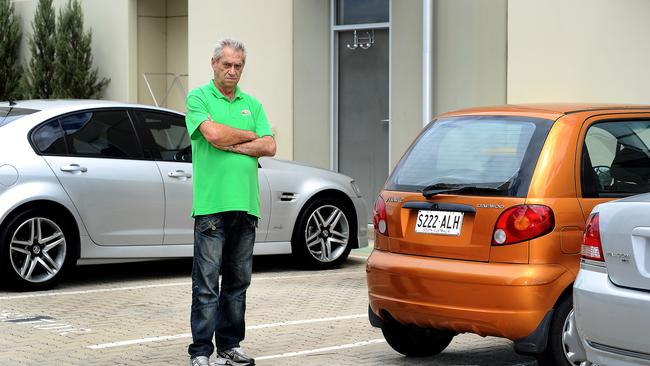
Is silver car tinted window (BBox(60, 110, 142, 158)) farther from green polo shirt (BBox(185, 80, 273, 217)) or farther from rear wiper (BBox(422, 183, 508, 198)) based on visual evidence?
rear wiper (BBox(422, 183, 508, 198))

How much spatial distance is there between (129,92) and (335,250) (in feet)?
26.3

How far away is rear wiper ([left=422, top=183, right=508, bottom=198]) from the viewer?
6.84 m

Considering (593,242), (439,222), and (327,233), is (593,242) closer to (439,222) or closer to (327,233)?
(439,222)

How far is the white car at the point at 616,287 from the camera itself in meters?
5.48

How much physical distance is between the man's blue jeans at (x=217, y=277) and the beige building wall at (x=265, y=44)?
9.07 metres

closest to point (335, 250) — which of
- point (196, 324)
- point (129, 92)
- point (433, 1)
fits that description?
point (433, 1)

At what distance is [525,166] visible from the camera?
22.4ft

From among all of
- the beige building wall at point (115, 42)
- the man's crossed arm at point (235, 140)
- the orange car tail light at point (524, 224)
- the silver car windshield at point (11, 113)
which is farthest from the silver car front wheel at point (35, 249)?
the beige building wall at point (115, 42)

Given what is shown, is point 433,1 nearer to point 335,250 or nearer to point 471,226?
point 335,250

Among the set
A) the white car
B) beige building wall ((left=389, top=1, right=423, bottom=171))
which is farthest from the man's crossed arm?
beige building wall ((left=389, top=1, right=423, bottom=171))

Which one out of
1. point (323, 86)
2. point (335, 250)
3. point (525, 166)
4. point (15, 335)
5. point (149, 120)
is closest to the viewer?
point (525, 166)

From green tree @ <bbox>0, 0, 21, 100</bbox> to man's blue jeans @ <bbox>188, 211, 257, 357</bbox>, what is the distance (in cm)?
1411

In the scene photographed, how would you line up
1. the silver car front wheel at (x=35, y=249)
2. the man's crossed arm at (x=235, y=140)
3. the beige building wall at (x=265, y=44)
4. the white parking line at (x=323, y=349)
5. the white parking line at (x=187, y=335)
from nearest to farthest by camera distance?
the man's crossed arm at (x=235, y=140)
the white parking line at (x=323, y=349)
the white parking line at (x=187, y=335)
the silver car front wheel at (x=35, y=249)
the beige building wall at (x=265, y=44)

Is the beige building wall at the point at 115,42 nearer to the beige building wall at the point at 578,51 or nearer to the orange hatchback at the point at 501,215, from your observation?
the beige building wall at the point at 578,51
